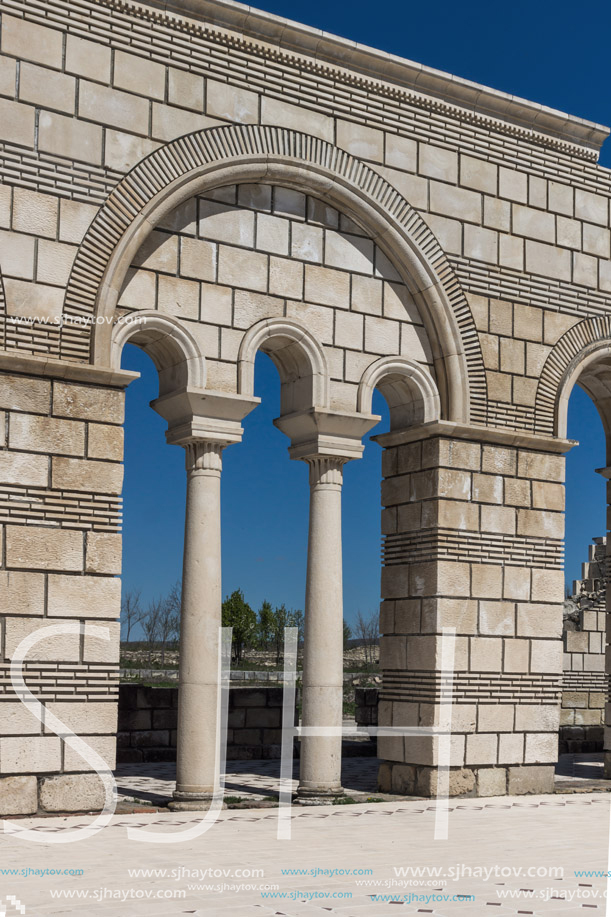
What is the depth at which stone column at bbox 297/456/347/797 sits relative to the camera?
12.6 meters

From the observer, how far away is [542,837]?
10.5 metres

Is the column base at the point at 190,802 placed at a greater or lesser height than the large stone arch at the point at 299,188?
lesser

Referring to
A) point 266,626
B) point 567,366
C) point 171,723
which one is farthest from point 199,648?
point 266,626

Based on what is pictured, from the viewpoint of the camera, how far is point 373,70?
1378cm

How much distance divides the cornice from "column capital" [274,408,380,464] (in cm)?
389

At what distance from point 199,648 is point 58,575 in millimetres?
1661

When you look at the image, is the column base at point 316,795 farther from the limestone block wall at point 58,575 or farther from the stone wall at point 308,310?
the limestone block wall at point 58,575

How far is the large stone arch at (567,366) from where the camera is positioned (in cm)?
1471

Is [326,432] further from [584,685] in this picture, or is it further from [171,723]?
[584,685]

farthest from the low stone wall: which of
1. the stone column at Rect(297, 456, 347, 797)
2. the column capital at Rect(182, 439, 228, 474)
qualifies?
the column capital at Rect(182, 439, 228, 474)

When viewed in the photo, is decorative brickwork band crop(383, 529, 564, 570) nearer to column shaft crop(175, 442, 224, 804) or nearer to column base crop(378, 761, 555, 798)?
column base crop(378, 761, 555, 798)

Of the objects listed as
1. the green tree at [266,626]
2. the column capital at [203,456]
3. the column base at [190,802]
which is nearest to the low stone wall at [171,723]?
the column base at [190,802]

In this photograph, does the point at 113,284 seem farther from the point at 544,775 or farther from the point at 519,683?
the point at 544,775

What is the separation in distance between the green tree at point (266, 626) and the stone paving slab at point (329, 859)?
33.5 metres
